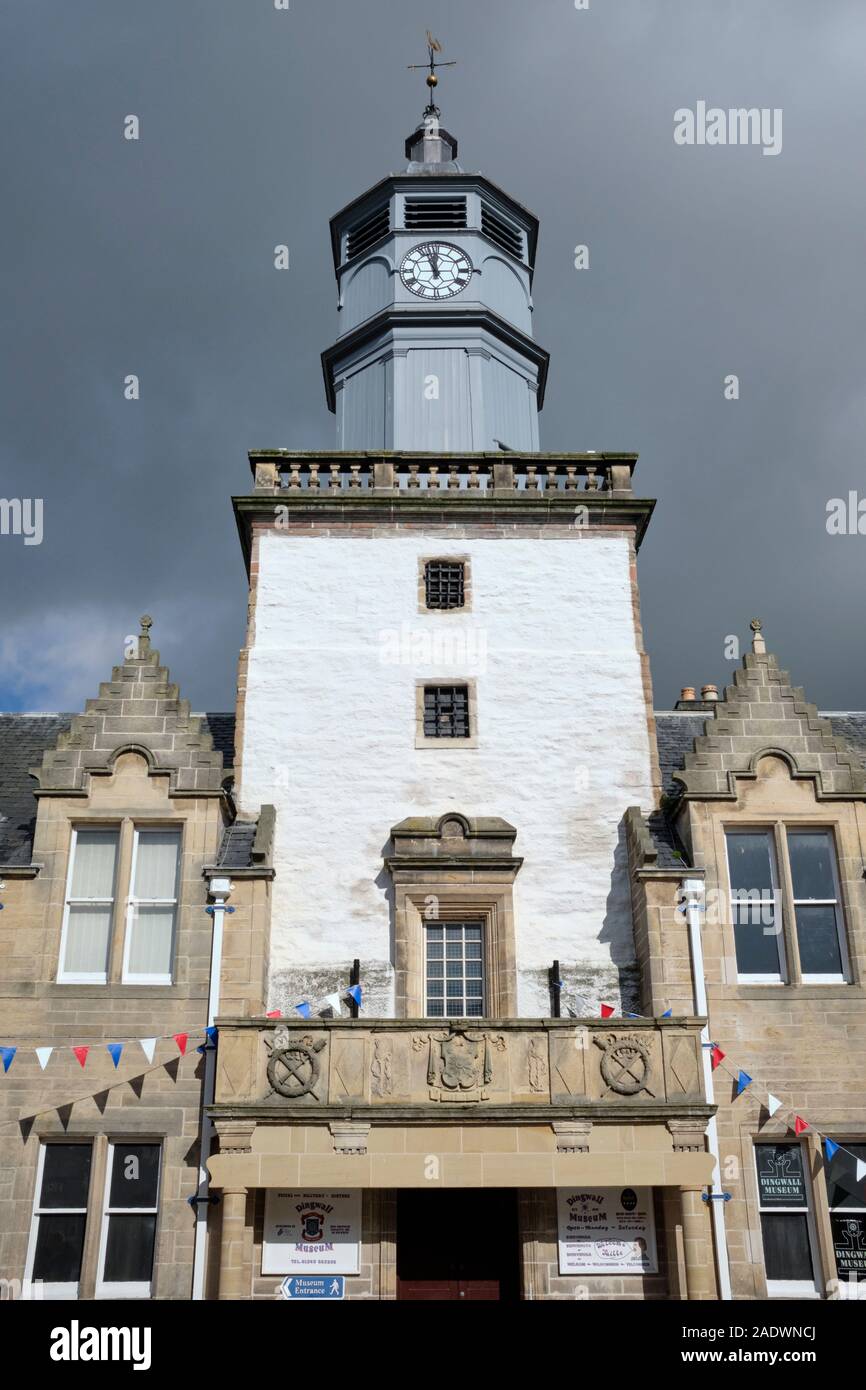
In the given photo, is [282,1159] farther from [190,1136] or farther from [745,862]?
[745,862]

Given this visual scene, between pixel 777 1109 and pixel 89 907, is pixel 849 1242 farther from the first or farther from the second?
pixel 89 907

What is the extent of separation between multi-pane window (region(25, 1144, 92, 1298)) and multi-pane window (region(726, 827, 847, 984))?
9.72 m

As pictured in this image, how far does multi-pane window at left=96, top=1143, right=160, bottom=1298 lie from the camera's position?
16828 millimetres

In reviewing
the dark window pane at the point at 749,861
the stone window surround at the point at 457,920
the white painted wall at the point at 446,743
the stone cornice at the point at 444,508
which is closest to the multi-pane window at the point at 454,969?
the stone window surround at the point at 457,920

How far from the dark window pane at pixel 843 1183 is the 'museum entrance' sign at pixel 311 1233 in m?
6.43

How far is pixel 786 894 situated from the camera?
19.1 m

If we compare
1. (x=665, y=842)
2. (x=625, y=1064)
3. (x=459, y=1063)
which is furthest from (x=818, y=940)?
(x=459, y=1063)

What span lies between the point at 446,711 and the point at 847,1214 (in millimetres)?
9481

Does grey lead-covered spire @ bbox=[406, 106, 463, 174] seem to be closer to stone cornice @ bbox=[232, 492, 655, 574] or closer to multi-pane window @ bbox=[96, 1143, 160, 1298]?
stone cornice @ bbox=[232, 492, 655, 574]

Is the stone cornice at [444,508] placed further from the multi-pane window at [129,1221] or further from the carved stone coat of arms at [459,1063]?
the multi-pane window at [129,1221]

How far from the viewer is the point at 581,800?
20.5 meters

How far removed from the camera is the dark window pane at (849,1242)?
56.0ft
